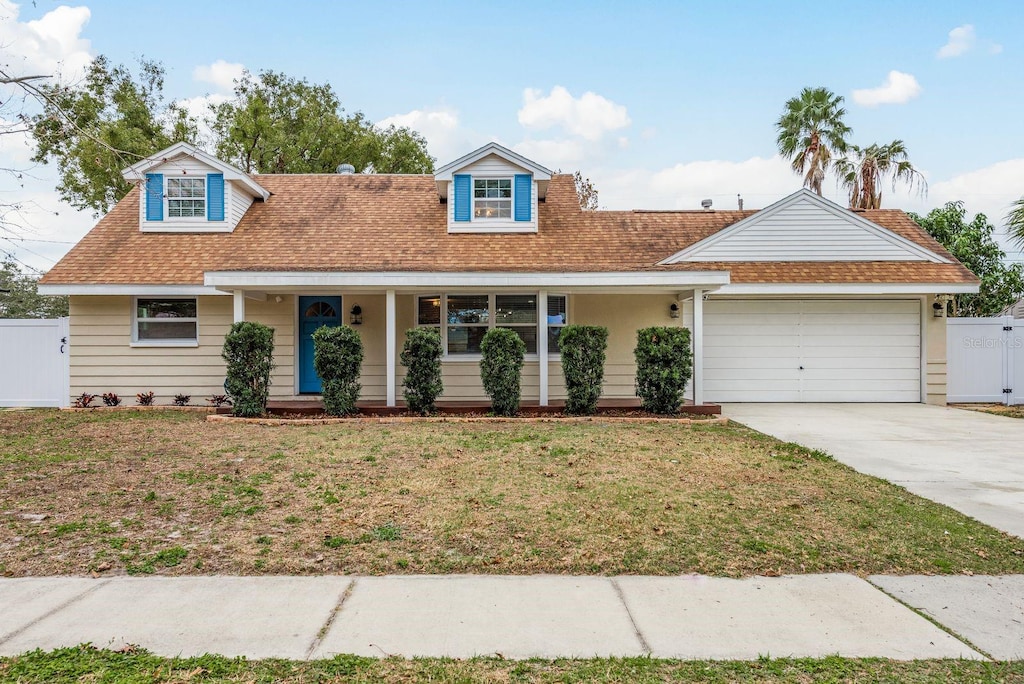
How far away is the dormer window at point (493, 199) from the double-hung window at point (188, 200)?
588cm

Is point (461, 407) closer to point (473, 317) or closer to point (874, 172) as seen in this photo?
point (473, 317)

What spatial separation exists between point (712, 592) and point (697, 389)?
7.58 m

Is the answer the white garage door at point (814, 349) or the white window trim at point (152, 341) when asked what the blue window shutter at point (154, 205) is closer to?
the white window trim at point (152, 341)

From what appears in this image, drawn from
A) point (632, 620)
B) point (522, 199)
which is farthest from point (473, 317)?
point (632, 620)

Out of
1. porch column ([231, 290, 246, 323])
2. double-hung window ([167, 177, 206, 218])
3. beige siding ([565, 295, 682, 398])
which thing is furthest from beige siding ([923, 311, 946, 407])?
double-hung window ([167, 177, 206, 218])

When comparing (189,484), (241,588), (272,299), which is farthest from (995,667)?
(272,299)

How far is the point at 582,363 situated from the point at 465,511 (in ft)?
18.3

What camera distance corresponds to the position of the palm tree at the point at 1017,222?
35.8 feet

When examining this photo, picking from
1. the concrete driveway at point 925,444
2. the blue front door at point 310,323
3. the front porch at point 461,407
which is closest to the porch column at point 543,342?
the front porch at point 461,407

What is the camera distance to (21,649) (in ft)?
8.84

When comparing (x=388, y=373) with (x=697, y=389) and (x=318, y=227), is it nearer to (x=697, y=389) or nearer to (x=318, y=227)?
(x=318, y=227)

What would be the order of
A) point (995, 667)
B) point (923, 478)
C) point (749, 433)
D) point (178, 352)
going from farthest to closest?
point (178, 352) < point (749, 433) < point (923, 478) < point (995, 667)

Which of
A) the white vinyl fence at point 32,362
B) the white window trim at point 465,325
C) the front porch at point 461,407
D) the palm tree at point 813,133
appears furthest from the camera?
the palm tree at point 813,133

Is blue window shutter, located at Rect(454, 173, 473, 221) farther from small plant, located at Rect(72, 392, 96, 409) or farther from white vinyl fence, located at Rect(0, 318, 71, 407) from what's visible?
white vinyl fence, located at Rect(0, 318, 71, 407)
